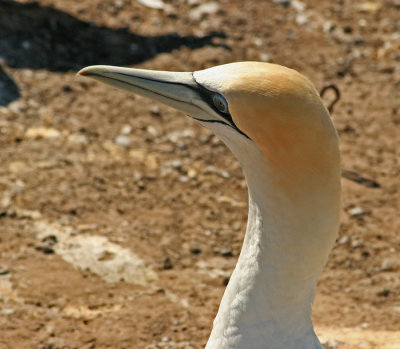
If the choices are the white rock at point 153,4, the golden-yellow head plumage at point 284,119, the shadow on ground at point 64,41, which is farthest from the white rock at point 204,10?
the golden-yellow head plumage at point 284,119

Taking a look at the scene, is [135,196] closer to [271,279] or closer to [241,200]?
[241,200]

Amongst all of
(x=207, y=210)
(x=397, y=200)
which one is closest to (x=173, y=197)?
(x=207, y=210)

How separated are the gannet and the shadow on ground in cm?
508

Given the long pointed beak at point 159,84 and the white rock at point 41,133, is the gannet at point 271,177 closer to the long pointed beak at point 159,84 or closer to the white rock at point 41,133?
the long pointed beak at point 159,84

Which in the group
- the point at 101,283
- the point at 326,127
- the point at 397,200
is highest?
the point at 326,127

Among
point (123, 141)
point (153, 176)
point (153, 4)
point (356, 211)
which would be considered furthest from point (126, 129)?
point (153, 4)

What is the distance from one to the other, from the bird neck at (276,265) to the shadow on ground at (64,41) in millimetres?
5270

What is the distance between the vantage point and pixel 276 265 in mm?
2709

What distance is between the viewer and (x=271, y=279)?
272cm

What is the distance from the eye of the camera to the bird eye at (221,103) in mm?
2622

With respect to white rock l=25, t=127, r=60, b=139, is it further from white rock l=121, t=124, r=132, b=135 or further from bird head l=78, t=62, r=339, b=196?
bird head l=78, t=62, r=339, b=196

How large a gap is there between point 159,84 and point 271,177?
2.06 feet

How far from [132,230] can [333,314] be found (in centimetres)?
176

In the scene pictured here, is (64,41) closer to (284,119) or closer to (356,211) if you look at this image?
(356,211)
